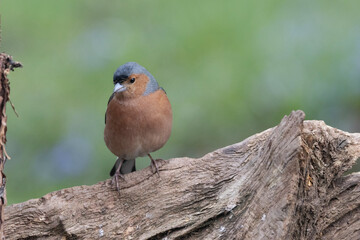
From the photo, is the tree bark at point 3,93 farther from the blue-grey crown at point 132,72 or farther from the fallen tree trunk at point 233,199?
the blue-grey crown at point 132,72

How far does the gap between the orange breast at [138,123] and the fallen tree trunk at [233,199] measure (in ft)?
1.62

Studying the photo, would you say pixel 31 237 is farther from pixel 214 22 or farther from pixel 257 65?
pixel 214 22

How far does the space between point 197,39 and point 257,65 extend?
890mm

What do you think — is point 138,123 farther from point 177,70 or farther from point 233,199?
point 177,70

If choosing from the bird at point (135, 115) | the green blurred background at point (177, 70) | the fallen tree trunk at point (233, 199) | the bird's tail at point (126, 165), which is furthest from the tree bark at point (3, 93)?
the green blurred background at point (177, 70)

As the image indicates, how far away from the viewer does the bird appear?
5750 millimetres

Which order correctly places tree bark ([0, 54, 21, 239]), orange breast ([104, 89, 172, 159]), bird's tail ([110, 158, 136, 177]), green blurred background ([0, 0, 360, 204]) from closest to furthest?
tree bark ([0, 54, 21, 239]) < orange breast ([104, 89, 172, 159]) < bird's tail ([110, 158, 136, 177]) < green blurred background ([0, 0, 360, 204])

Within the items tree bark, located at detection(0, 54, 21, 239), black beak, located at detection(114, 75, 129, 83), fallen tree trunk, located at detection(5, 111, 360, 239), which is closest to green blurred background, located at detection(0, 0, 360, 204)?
black beak, located at detection(114, 75, 129, 83)

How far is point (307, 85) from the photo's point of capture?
306 inches

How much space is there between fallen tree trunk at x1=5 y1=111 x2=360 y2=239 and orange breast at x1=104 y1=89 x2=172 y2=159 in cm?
49

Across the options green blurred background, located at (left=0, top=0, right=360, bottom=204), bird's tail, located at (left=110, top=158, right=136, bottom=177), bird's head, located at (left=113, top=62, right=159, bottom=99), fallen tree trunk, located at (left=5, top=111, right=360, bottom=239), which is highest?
green blurred background, located at (left=0, top=0, right=360, bottom=204)

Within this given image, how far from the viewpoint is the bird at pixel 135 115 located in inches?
226

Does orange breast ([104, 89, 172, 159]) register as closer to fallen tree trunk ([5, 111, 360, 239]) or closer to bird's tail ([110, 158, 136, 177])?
bird's tail ([110, 158, 136, 177])

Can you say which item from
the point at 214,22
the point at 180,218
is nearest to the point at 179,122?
the point at 214,22
